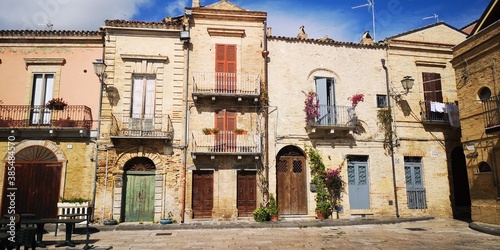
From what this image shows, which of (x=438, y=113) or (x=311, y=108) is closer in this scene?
(x=311, y=108)

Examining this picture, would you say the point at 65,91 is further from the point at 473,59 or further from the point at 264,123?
the point at 473,59

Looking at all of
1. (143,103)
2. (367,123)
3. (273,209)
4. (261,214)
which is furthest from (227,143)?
(367,123)

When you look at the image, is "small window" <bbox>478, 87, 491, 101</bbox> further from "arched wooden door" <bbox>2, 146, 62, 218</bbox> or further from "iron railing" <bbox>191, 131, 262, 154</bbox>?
"arched wooden door" <bbox>2, 146, 62, 218</bbox>

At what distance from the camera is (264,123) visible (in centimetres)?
1691

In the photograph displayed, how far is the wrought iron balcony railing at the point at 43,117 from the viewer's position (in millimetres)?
15711

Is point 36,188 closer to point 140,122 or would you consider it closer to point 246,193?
point 140,122

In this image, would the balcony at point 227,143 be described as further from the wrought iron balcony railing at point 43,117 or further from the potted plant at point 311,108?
the wrought iron balcony railing at point 43,117

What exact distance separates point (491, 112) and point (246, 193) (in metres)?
10.8

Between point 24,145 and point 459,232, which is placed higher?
point 24,145

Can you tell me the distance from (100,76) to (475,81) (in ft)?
54.3

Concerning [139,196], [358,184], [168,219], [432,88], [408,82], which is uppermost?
[432,88]

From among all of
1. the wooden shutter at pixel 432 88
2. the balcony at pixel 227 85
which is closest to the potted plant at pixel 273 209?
the balcony at pixel 227 85

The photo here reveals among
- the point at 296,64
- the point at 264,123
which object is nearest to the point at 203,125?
the point at 264,123

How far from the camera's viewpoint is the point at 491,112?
1383 centimetres
